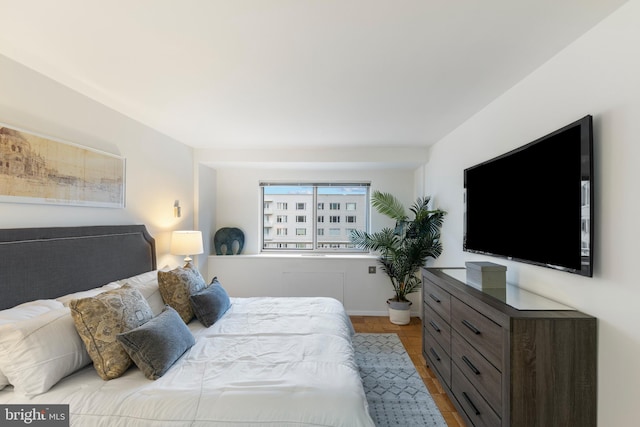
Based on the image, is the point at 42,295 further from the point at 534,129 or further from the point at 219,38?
the point at 534,129

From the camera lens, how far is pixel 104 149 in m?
2.43

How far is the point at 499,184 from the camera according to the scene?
2213 millimetres

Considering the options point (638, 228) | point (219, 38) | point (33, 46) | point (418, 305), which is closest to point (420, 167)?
point (418, 305)

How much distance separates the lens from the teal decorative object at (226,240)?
4.34 metres

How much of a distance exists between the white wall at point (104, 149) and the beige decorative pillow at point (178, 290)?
71cm

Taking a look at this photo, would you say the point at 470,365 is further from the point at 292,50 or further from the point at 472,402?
the point at 292,50

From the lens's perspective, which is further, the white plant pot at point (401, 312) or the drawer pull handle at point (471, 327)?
the white plant pot at point (401, 312)

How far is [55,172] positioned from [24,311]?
0.94 m

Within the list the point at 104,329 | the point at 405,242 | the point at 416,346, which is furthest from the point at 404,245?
the point at 104,329

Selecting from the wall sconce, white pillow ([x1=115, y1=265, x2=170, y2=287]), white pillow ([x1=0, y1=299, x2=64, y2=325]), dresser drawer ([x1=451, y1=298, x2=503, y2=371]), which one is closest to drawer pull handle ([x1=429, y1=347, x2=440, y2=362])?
dresser drawer ([x1=451, y1=298, x2=503, y2=371])

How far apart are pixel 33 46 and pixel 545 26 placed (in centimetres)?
273

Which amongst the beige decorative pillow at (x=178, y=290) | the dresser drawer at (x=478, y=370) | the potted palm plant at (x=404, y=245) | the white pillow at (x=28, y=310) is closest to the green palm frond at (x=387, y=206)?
the potted palm plant at (x=404, y=245)

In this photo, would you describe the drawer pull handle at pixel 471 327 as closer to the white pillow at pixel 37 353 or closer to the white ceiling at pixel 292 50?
the white ceiling at pixel 292 50

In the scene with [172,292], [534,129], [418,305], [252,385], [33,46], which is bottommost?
[418,305]
